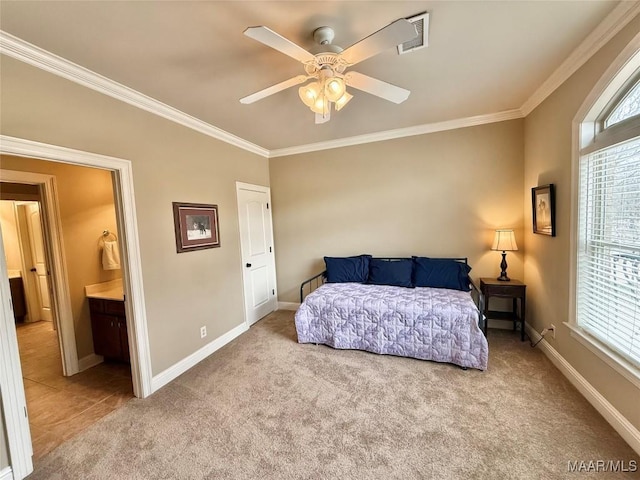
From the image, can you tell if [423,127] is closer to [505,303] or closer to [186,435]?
[505,303]

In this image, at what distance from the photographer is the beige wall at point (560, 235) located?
1805 mm

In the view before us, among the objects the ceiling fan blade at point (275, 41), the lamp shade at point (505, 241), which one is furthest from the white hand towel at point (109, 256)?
the lamp shade at point (505, 241)

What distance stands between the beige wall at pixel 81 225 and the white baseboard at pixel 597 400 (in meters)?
4.66

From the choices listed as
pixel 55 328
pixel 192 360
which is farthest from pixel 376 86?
pixel 55 328

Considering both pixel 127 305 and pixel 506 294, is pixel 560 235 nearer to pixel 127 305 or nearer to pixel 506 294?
pixel 506 294

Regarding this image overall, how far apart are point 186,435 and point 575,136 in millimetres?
3755

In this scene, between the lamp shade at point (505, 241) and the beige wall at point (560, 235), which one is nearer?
the beige wall at point (560, 235)

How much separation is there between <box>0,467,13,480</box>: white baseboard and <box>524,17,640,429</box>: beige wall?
12.2 ft

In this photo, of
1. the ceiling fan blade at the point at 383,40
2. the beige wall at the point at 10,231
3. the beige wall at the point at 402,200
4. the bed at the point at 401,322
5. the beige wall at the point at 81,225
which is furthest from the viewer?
the beige wall at the point at 10,231

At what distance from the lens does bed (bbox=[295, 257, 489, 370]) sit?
2.63 m

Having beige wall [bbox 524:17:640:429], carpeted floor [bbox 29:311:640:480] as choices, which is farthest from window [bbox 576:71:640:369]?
carpeted floor [bbox 29:311:640:480]

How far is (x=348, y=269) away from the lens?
153 inches

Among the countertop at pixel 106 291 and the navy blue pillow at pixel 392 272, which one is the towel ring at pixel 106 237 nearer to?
the countertop at pixel 106 291

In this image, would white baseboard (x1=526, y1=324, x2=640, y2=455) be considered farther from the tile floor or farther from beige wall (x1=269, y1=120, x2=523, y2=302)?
the tile floor
